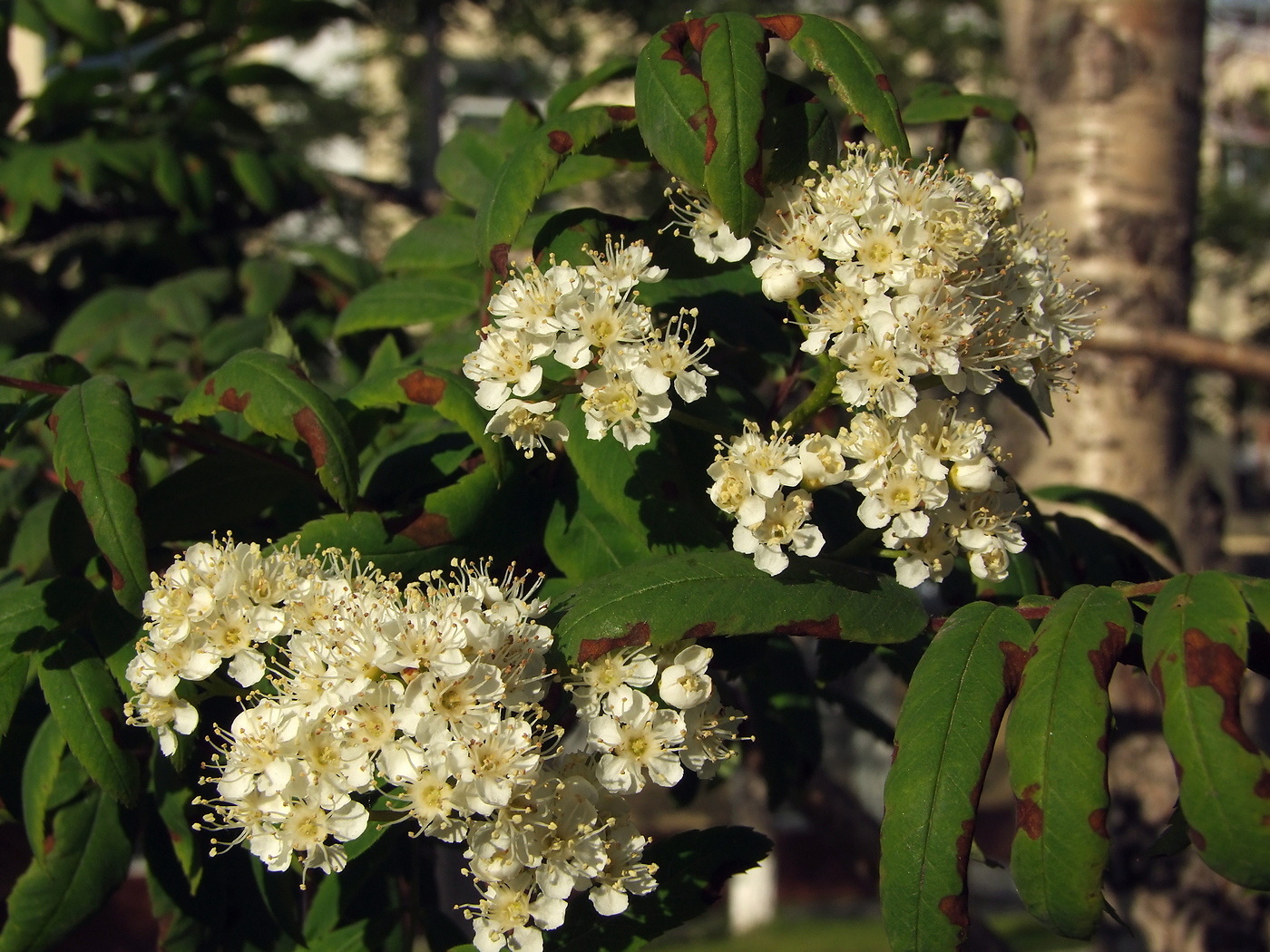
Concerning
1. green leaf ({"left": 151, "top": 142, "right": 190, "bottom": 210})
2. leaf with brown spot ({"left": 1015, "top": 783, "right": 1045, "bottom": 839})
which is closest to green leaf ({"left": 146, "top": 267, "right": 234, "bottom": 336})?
green leaf ({"left": 151, "top": 142, "right": 190, "bottom": 210})

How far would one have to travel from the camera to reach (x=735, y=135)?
48.3 inches

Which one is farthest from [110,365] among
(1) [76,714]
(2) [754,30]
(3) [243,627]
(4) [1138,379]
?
(4) [1138,379]

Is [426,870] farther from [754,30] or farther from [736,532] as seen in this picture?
[754,30]

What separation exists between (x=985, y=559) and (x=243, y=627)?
749 mm

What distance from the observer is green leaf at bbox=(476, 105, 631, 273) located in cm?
134

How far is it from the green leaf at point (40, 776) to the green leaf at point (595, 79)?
40.2 inches

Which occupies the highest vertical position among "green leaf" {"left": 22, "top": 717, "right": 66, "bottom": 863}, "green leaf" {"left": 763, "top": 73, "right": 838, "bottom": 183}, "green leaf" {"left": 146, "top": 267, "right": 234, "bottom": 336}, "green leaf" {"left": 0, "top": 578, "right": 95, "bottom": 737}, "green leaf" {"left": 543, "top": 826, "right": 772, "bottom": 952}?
"green leaf" {"left": 763, "top": 73, "right": 838, "bottom": 183}

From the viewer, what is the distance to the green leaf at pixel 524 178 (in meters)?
1.34

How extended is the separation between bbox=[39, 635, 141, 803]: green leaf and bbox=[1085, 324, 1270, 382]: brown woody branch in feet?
7.98

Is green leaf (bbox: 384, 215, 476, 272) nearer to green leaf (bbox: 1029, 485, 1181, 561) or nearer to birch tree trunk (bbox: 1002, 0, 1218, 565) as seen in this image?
green leaf (bbox: 1029, 485, 1181, 561)

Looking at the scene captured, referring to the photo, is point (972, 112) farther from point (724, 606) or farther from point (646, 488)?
point (724, 606)

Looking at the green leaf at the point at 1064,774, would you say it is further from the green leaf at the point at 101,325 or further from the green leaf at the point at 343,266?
the green leaf at the point at 101,325

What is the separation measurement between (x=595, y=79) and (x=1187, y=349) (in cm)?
197

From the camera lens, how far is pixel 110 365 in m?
2.38
